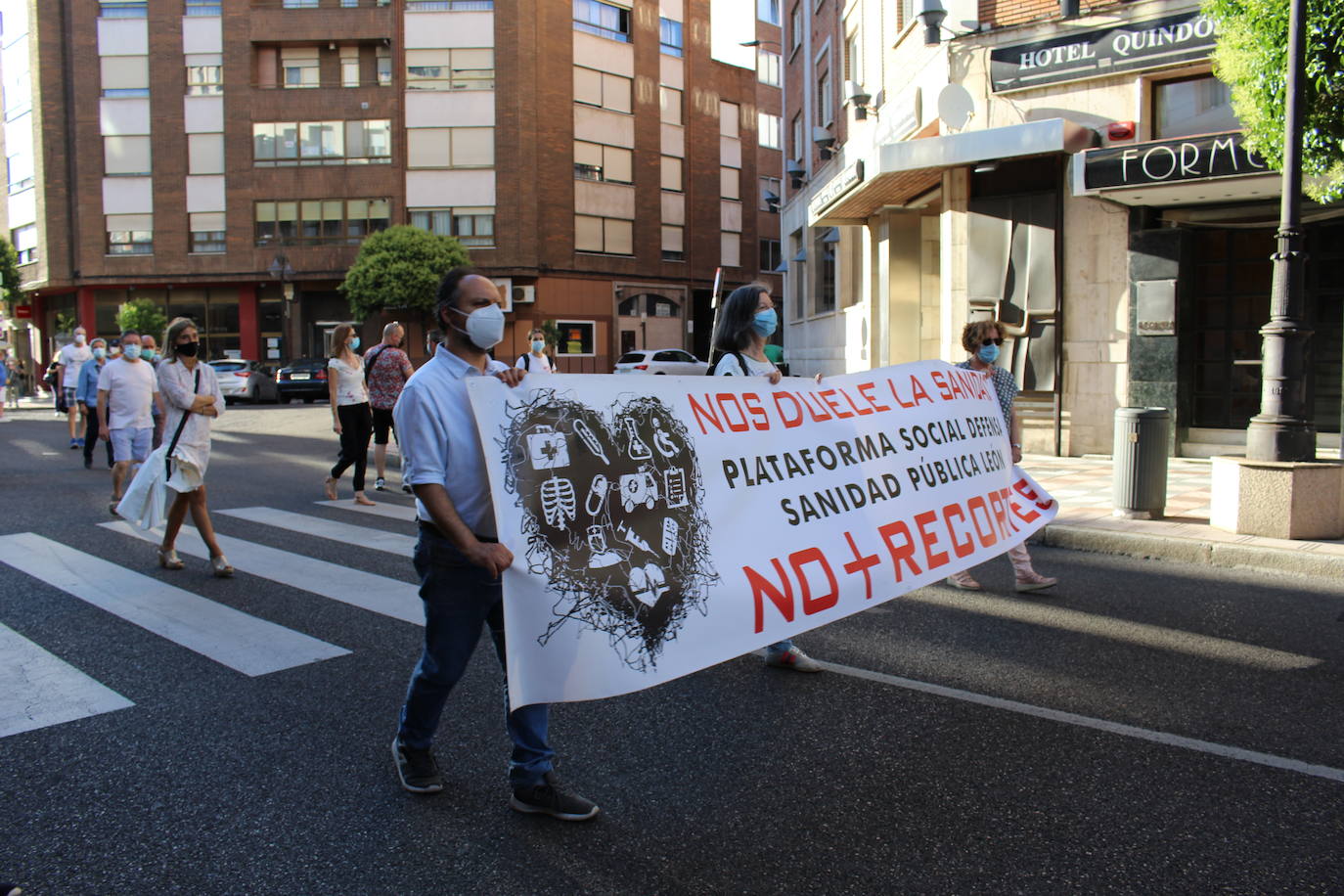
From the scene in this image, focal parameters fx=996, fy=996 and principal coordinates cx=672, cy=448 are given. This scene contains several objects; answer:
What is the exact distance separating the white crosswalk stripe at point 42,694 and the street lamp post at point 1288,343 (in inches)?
325

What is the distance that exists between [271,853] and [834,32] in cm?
2405

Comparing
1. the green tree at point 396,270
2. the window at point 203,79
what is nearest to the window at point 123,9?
the window at point 203,79

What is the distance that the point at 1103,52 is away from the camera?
13344mm

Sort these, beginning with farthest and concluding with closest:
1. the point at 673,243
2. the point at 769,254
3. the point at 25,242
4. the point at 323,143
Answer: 1. the point at 769,254
2. the point at 25,242
3. the point at 673,243
4. the point at 323,143

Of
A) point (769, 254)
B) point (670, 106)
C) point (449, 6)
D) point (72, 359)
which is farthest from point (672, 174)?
point (72, 359)

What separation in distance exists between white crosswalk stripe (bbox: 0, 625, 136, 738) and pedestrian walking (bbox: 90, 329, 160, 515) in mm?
5438

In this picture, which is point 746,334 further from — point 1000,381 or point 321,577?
point 321,577

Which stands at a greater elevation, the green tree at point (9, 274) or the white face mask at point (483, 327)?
the green tree at point (9, 274)

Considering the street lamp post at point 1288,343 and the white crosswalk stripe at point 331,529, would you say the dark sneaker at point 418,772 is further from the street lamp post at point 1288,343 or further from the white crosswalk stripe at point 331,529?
the street lamp post at point 1288,343

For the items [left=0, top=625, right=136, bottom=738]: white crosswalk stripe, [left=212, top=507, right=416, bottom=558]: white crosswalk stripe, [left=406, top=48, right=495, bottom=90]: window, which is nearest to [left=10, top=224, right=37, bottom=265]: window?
[left=406, top=48, right=495, bottom=90]: window

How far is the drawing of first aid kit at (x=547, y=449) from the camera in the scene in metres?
3.34

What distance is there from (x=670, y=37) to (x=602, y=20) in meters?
3.74

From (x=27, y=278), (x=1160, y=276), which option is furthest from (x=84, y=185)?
(x=1160, y=276)

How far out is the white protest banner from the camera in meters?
3.26
